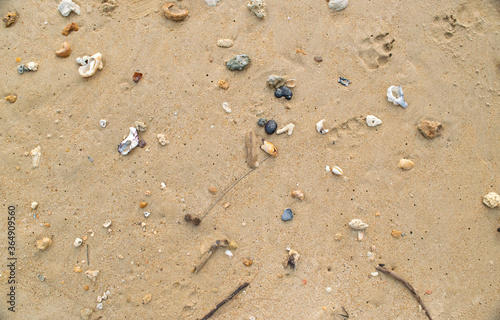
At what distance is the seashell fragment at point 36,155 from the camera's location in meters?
3.39

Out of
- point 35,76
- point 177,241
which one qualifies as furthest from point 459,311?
point 35,76

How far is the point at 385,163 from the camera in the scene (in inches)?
133

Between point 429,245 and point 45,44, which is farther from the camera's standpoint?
point 45,44

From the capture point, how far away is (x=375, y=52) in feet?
11.5

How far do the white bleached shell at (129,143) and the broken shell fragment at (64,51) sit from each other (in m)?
1.23

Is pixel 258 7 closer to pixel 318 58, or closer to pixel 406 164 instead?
pixel 318 58

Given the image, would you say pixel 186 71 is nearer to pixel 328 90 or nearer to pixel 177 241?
pixel 328 90

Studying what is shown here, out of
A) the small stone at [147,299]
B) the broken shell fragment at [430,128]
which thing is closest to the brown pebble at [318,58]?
the broken shell fragment at [430,128]

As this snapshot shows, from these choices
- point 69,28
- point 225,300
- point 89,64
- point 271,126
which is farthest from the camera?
point 69,28

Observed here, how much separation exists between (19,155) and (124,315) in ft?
7.09

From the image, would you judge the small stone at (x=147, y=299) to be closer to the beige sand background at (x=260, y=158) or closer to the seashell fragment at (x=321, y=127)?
the beige sand background at (x=260, y=158)

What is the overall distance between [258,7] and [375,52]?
1.46 metres

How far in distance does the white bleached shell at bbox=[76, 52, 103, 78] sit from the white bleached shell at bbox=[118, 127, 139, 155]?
83 cm

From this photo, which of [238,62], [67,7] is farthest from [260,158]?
[67,7]
